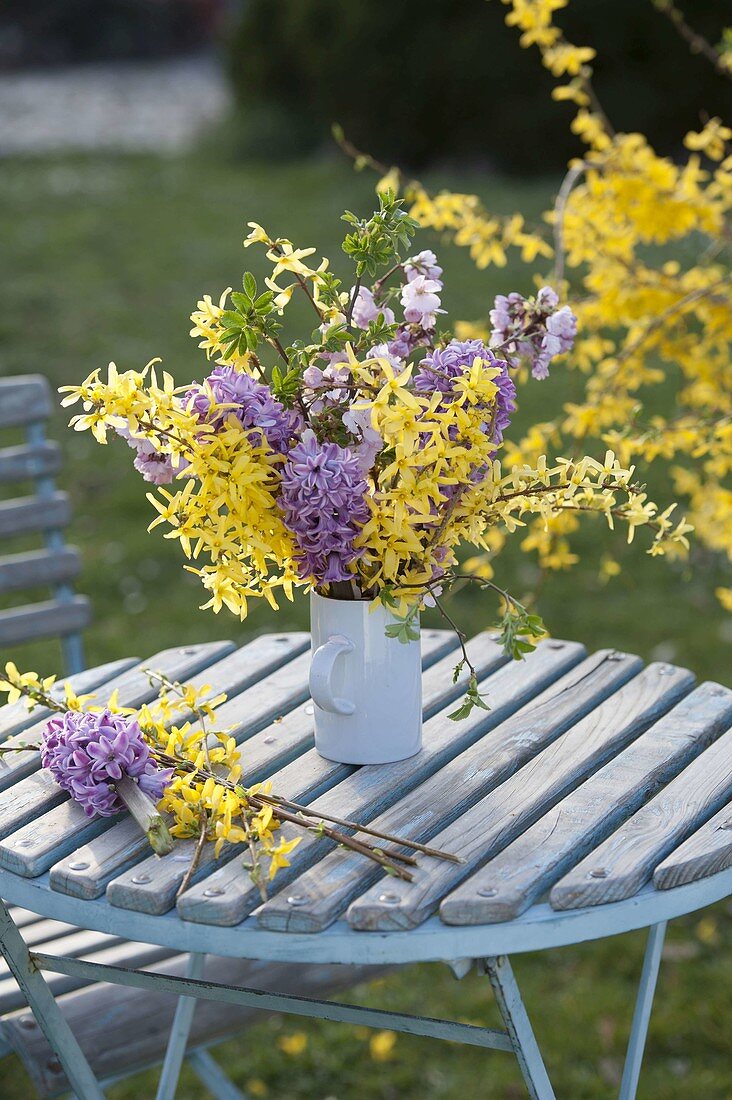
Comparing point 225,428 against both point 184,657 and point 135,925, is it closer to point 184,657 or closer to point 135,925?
point 135,925

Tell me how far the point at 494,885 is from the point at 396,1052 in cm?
138

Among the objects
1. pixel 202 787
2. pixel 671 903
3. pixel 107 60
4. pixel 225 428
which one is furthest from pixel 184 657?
pixel 107 60

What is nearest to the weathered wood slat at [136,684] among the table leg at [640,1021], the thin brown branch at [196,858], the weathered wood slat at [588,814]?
the thin brown branch at [196,858]

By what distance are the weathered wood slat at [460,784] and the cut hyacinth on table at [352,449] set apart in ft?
0.48

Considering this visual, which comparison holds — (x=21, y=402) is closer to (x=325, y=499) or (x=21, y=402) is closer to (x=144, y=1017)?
(x=144, y=1017)

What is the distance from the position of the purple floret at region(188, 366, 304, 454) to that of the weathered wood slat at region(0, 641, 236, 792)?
0.45m

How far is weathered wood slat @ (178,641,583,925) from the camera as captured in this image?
135 centimetres

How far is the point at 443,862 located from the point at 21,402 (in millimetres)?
1622

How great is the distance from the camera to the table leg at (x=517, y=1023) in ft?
4.50

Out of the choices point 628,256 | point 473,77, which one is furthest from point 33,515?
point 473,77

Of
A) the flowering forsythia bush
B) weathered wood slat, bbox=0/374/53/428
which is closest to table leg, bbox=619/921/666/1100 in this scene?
the flowering forsythia bush

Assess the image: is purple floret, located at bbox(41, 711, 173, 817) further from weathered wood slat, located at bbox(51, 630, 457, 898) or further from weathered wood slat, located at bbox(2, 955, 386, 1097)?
weathered wood slat, located at bbox(2, 955, 386, 1097)

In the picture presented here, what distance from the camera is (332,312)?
1530 millimetres

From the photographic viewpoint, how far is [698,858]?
1396 millimetres
